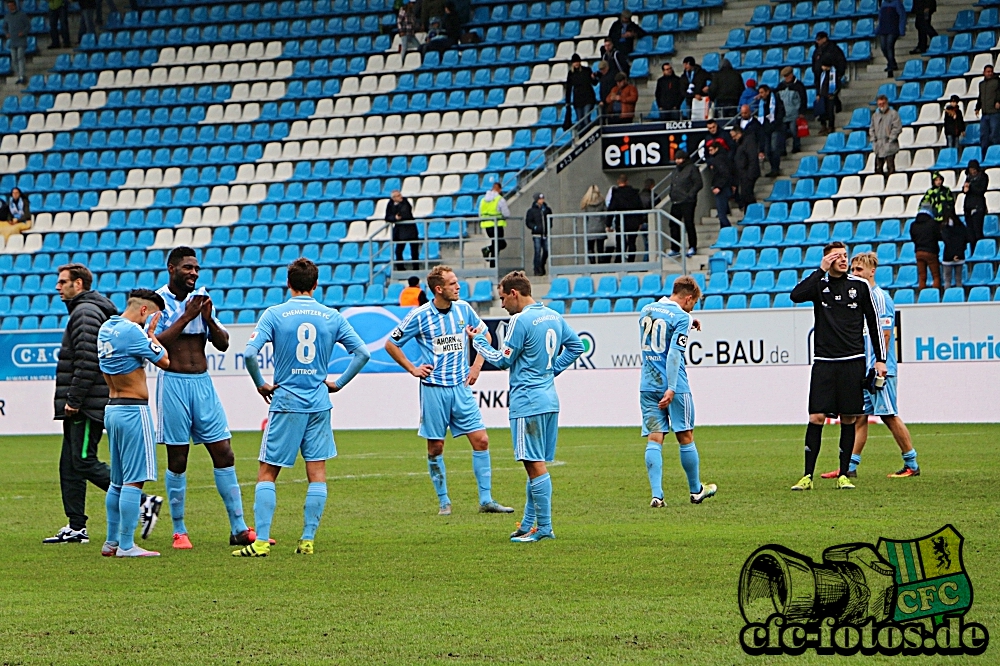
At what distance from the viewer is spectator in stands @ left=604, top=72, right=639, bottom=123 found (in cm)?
3059

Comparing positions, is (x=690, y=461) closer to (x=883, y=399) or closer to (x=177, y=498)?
(x=883, y=399)

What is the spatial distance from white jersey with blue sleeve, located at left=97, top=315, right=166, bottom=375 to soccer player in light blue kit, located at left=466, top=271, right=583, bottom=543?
7.32ft

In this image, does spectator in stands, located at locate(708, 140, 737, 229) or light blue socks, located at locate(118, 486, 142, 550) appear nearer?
light blue socks, located at locate(118, 486, 142, 550)

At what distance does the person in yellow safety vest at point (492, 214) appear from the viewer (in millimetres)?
28281

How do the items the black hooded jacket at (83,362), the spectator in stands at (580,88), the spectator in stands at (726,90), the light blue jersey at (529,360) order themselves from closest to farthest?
the light blue jersey at (529,360) < the black hooded jacket at (83,362) < the spectator in stands at (726,90) < the spectator in stands at (580,88)

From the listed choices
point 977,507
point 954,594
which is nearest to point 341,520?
point 977,507

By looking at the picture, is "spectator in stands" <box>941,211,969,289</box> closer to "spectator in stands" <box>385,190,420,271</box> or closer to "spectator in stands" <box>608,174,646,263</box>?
"spectator in stands" <box>608,174,646,263</box>

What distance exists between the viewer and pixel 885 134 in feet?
89.7

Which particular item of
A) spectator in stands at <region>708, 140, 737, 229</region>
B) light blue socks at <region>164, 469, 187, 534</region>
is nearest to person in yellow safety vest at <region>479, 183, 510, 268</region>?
spectator in stands at <region>708, 140, 737, 229</region>

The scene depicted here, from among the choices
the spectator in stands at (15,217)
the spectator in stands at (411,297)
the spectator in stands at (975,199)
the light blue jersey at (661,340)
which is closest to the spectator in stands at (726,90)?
the spectator in stands at (975,199)

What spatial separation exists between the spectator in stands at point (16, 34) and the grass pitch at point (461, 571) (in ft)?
84.8

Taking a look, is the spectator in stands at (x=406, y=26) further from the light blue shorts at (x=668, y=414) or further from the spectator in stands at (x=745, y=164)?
the light blue shorts at (x=668, y=414)

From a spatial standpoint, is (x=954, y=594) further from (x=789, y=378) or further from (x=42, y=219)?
(x=42, y=219)

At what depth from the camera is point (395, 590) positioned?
8.19 meters
